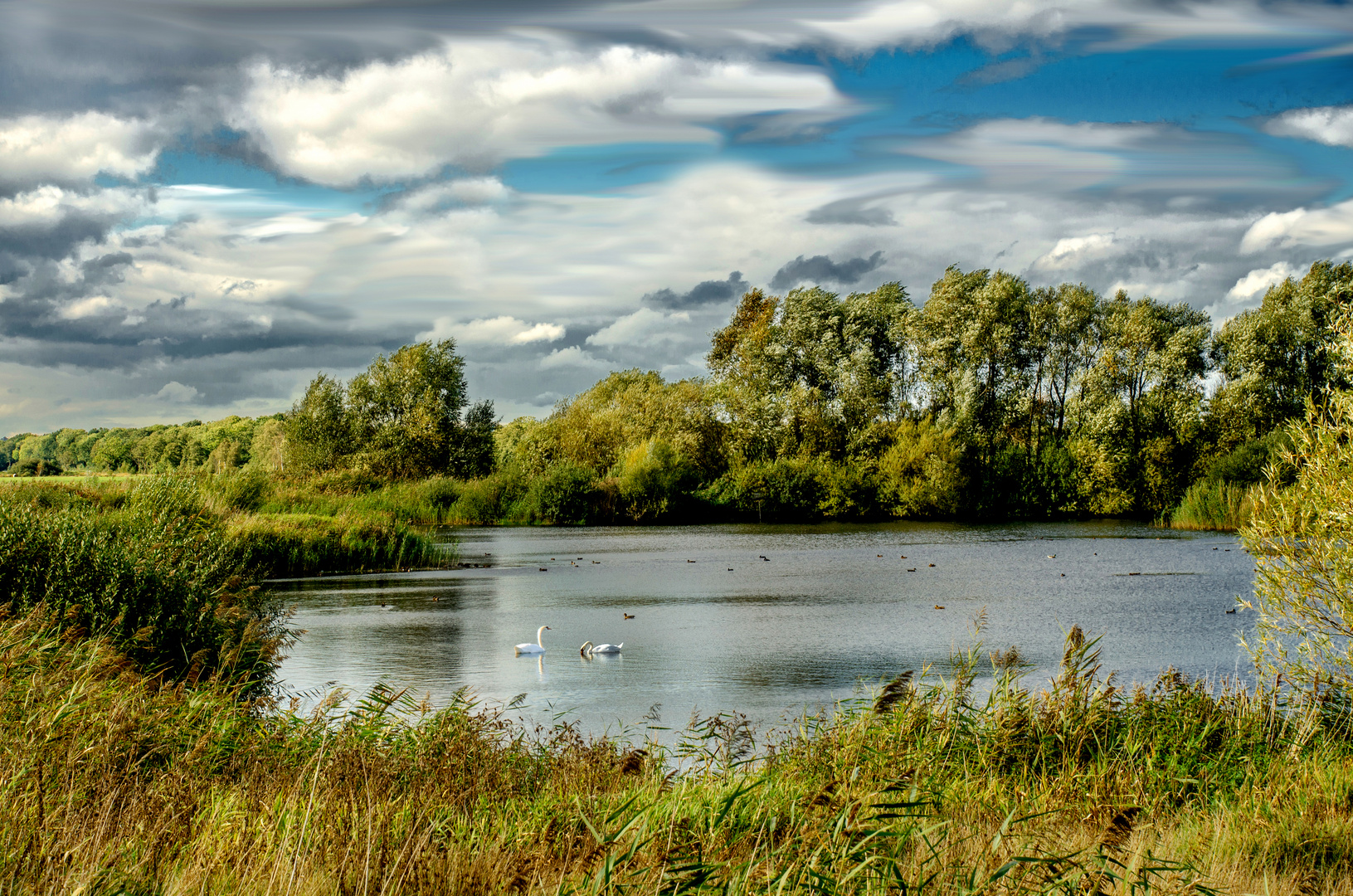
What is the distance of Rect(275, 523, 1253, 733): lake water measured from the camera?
12078 millimetres

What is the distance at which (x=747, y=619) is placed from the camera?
59.6ft

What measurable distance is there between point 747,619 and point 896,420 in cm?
3837

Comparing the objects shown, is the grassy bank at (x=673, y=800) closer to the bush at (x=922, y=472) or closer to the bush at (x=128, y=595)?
the bush at (x=128, y=595)

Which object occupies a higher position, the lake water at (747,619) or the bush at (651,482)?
the bush at (651,482)

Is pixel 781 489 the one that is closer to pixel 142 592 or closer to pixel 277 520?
pixel 277 520

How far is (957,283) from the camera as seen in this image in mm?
53219

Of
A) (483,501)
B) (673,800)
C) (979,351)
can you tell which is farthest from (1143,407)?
(673,800)

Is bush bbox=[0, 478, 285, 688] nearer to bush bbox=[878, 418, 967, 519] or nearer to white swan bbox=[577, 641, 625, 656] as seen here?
white swan bbox=[577, 641, 625, 656]

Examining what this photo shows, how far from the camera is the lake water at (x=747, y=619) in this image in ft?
39.6

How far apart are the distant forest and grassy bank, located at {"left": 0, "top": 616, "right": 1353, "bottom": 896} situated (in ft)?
126

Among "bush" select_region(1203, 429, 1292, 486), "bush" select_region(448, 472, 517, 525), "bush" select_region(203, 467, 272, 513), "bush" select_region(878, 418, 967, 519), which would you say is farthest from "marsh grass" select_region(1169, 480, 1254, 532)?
"bush" select_region(203, 467, 272, 513)

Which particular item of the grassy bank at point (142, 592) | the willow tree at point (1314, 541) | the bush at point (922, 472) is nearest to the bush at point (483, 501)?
the bush at point (922, 472)

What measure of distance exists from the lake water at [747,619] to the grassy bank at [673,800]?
8.79 ft

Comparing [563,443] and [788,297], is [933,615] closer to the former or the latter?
[788,297]
